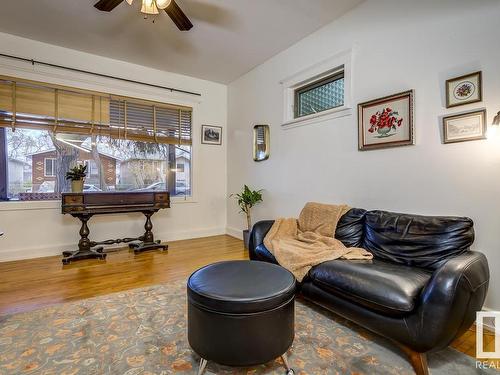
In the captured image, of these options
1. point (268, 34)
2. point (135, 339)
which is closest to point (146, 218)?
point (135, 339)

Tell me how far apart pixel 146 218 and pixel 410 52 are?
3907 mm

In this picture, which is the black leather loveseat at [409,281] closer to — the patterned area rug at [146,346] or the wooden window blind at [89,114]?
the patterned area rug at [146,346]

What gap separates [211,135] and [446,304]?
422cm

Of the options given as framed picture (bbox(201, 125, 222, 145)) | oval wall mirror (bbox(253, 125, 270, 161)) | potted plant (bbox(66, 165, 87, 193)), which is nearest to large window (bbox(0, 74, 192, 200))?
framed picture (bbox(201, 125, 222, 145))

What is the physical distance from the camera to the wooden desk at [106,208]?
3.33 m

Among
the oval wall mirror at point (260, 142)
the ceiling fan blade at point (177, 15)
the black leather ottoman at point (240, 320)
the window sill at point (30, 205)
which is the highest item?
the ceiling fan blade at point (177, 15)

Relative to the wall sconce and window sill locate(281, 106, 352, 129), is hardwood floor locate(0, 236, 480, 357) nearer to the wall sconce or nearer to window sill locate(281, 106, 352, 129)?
the wall sconce

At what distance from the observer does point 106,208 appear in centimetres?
351

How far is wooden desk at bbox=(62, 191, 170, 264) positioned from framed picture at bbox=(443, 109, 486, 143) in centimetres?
340

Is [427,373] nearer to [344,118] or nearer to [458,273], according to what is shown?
[458,273]

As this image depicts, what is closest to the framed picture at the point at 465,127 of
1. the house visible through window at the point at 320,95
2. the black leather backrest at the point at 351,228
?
the black leather backrest at the point at 351,228

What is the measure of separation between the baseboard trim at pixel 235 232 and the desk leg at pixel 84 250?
2082mm

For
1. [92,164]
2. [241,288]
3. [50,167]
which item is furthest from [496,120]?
[50,167]

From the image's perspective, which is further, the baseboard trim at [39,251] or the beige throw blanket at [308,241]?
the baseboard trim at [39,251]
